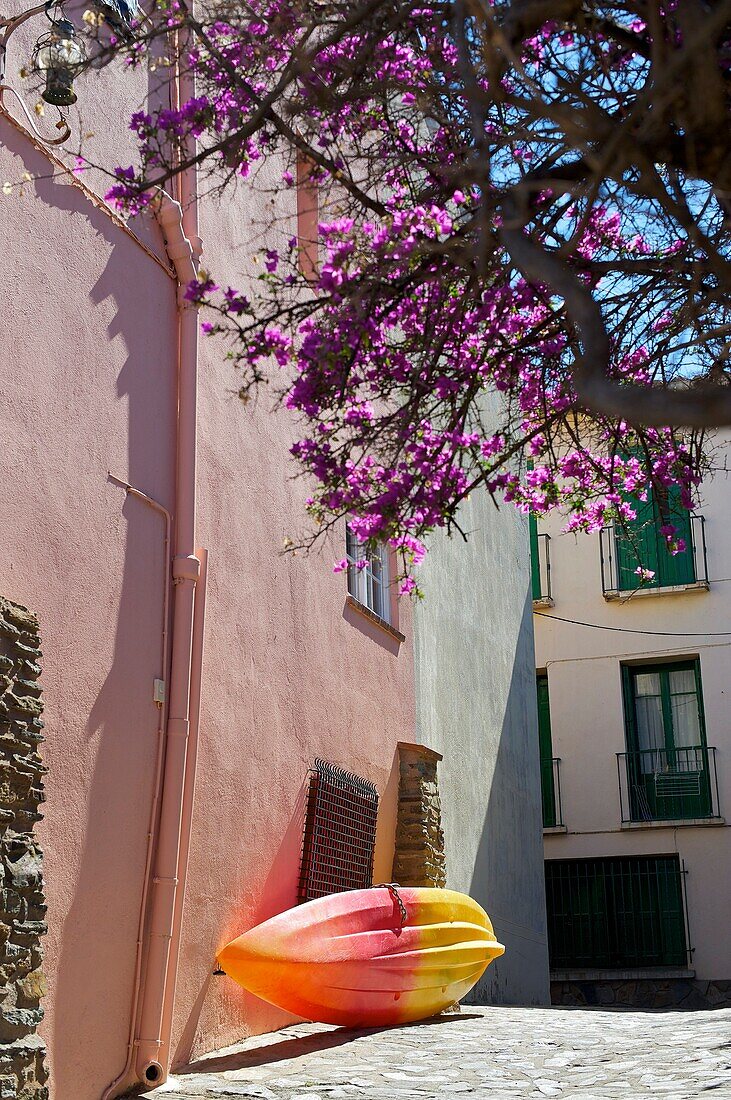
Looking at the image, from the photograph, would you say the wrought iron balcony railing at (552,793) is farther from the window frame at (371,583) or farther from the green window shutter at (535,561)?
the window frame at (371,583)

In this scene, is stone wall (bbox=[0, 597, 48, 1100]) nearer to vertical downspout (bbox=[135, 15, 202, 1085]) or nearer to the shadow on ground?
vertical downspout (bbox=[135, 15, 202, 1085])

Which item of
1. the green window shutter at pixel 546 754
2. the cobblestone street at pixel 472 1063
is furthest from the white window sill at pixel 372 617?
the green window shutter at pixel 546 754

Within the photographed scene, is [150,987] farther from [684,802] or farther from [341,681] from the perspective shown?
[684,802]

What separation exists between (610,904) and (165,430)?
42.2ft

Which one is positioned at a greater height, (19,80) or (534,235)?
(19,80)

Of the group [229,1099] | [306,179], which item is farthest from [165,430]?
[229,1099]

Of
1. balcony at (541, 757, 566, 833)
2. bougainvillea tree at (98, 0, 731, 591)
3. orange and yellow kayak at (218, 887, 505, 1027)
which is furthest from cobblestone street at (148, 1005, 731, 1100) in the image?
balcony at (541, 757, 566, 833)

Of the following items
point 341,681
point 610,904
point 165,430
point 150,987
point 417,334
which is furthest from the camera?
point 610,904

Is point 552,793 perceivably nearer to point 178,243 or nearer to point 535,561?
point 535,561

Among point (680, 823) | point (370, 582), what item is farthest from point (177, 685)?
point (680, 823)

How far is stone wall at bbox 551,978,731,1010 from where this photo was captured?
58.2ft

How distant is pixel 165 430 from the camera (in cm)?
838

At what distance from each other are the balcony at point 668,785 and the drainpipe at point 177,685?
12268 millimetres

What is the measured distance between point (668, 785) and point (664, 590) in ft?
9.74
